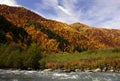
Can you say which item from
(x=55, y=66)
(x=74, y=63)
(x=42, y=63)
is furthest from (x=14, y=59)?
(x=74, y=63)

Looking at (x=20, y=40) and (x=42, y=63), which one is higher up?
(x=20, y=40)

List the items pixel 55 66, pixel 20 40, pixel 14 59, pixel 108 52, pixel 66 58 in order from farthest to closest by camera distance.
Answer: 1. pixel 20 40
2. pixel 108 52
3. pixel 66 58
4. pixel 55 66
5. pixel 14 59

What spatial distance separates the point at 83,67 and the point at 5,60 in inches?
1296

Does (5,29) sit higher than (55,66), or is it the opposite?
(5,29)

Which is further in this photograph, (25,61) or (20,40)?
(20,40)

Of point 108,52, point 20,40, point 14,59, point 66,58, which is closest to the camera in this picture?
point 14,59

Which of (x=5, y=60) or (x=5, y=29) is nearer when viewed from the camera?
(x=5, y=60)

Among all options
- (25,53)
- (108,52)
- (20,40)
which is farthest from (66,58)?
(20,40)

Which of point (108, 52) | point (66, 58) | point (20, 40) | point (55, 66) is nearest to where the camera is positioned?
point (55, 66)

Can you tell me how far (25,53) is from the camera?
328ft

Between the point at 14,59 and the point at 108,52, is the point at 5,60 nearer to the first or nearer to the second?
the point at 14,59

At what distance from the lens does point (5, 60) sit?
96312mm

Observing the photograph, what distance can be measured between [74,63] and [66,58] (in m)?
10.8

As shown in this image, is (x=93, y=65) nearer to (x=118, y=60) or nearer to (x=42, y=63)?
(x=118, y=60)
